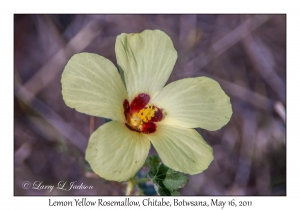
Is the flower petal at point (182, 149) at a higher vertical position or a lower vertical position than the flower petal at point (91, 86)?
lower

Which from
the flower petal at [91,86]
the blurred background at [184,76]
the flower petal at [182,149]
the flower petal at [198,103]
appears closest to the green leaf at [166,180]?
the flower petal at [182,149]

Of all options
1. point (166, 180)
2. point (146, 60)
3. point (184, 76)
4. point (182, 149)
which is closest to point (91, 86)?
point (146, 60)

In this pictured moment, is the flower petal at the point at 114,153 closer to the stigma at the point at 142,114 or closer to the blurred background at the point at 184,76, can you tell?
the stigma at the point at 142,114

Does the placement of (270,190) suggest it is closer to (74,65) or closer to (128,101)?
(128,101)

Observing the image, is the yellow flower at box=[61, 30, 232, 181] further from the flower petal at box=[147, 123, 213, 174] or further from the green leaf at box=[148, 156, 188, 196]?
the green leaf at box=[148, 156, 188, 196]

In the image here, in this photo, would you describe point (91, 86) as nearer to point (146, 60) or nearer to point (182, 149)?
point (146, 60)

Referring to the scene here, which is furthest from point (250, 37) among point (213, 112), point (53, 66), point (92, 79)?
point (92, 79)
